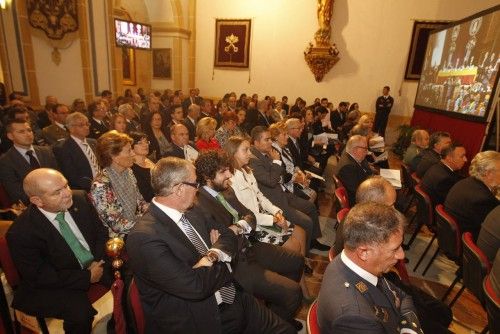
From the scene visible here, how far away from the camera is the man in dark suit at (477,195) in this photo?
3.02 m

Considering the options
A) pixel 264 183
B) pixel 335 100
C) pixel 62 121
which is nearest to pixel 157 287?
pixel 264 183

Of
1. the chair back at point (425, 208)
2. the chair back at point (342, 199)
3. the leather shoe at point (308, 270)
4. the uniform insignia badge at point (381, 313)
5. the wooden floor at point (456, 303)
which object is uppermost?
the uniform insignia badge at point (381, 313)

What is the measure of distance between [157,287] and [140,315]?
0.61 ft

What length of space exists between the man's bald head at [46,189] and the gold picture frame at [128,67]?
40.4ft

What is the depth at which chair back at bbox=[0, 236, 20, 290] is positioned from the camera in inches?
79.4

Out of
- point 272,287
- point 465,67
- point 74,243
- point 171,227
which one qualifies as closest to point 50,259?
point 74,243

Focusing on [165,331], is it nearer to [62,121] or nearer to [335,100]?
[62,121]

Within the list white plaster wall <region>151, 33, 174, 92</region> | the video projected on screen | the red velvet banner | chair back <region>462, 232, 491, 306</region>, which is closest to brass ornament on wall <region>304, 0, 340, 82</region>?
the video projected on screen

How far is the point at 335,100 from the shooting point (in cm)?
1227

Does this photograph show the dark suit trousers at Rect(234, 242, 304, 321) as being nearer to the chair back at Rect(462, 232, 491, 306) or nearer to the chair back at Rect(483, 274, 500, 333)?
→ the chair back at Rect(483, 274, 500, 333)

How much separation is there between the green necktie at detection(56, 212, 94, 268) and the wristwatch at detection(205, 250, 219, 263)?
1.07 metres

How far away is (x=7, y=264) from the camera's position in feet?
6.73

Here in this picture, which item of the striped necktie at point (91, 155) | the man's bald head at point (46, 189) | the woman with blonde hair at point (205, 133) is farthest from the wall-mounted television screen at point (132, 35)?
the man's bald head at point (46, 189)

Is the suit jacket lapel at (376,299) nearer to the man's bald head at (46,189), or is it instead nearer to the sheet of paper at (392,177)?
the man's bald head at (46,189)
